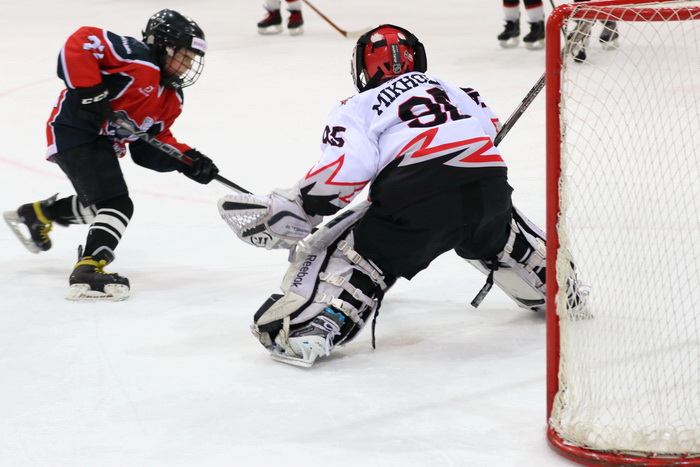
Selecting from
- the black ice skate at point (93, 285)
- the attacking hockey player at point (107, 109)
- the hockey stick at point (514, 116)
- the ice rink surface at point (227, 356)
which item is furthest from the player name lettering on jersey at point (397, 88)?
the black ice skate at point (93, 285)

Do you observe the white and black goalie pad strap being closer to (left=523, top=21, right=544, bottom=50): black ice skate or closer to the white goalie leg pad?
the white goalie leg pad

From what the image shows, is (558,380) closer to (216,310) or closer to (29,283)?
(216,310)

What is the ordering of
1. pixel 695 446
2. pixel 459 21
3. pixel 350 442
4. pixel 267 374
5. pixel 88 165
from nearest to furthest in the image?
pixel 695 446 < pixel 350 442 < pixel 267 374 < pixel 88 165 < pixel 459 21

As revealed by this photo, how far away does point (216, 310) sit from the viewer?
2889 mm

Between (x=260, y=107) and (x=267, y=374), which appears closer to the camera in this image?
(x=267, y=374)

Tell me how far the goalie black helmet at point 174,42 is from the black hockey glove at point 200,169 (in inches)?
10.9

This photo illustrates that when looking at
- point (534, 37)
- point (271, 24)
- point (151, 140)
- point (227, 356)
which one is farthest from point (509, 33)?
point (227, 356)

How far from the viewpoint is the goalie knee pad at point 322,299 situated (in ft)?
7.91

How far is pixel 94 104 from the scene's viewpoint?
9.80 ft

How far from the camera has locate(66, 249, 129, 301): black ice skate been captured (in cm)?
295

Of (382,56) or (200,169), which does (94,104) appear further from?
(382,56)

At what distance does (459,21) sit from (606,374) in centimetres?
604

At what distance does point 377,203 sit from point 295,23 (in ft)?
16.7

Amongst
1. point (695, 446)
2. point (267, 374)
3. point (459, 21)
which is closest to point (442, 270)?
point (267, 374)
